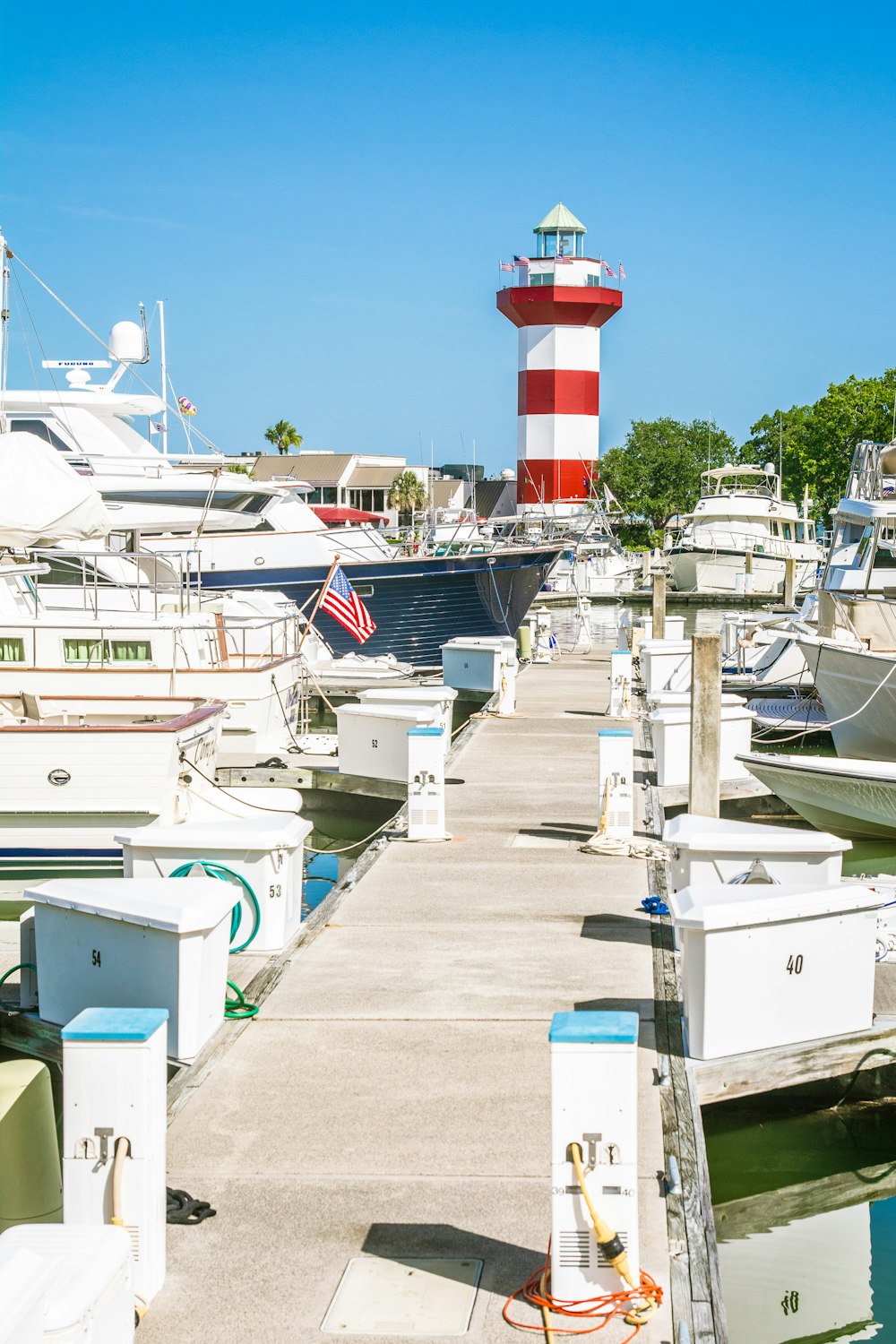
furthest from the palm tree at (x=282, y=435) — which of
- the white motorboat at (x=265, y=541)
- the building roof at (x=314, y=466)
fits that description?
the white motorboat at (x=265, y=541)

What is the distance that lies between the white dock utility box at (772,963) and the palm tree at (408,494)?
85.0m

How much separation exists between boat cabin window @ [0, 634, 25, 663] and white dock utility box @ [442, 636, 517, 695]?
30.8ft

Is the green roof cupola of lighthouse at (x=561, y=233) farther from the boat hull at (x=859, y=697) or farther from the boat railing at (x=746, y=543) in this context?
the boat hull at (x=859, y=697)

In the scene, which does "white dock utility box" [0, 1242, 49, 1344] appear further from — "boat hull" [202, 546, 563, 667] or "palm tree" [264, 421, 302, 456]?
"palm tree" [264, 421, 302, 456]

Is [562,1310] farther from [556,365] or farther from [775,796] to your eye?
[556,365]

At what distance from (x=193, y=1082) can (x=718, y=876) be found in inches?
125

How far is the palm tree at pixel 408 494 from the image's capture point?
92.2 m

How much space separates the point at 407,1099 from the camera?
649cm

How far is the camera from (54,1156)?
5809mm

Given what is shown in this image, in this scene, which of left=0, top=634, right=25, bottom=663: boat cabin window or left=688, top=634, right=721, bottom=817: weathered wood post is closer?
left=688, top=634, right=721, bottom=817: weathered wood post

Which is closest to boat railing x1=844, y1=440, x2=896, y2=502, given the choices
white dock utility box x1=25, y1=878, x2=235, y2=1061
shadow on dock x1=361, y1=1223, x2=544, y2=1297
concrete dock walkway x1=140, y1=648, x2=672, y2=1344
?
concrete dock walkway x1=140, y1=648, x2=672, y2=1344

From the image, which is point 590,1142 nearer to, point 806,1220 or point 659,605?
point 806,1220

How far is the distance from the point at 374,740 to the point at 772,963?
983 centimetres

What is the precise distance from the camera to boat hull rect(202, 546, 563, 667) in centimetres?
2902
